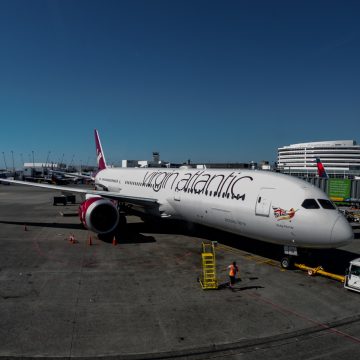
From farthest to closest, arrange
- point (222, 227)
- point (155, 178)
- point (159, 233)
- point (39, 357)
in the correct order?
point (155, 178) < point (159, 233) < point (222, 227) < point (39, 357)

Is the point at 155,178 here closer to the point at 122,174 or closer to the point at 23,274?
the point at 122,174

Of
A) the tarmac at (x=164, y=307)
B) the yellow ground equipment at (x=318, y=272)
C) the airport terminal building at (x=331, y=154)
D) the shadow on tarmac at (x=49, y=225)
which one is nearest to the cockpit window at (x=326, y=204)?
the yellow ground equipment at (x=318, y=272)

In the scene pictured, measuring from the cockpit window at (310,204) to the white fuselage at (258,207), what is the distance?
4 cm

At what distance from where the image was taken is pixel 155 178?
24.5m

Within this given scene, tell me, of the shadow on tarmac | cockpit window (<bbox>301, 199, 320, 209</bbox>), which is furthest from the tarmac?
the shadow on tarmac

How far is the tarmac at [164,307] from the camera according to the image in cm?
786

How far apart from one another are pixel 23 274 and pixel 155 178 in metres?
12.8

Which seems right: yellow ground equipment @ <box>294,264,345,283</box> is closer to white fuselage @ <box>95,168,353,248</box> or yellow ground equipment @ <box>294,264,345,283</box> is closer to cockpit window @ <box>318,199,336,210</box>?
white fuselage @ <box>95,168,353,248</box>

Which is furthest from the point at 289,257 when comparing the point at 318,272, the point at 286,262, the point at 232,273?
the point at 232,273

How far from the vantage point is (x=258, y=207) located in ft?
46.7

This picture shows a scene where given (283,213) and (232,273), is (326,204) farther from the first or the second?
(232,273)

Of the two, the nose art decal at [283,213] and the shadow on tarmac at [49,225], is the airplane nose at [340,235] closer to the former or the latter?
the nose art decal at [283,213]

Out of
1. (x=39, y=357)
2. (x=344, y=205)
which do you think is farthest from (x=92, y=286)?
(x=344, y=205)

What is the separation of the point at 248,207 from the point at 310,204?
262 centimetres
